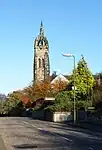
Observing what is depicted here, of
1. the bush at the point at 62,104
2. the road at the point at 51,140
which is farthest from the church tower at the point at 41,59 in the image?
the road at the point at 51,140

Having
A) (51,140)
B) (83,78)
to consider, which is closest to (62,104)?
(83,78)

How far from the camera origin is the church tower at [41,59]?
175750 millimetres

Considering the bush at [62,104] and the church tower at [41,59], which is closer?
the bush at [62,104]

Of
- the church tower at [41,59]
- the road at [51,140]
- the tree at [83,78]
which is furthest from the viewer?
the church tower at [41,59]

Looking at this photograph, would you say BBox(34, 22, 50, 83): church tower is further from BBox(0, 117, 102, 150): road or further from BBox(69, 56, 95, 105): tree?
BBox(0, 117, 102, 150): road

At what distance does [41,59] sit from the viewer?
17950 cm

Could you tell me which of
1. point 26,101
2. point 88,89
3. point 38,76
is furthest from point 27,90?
point 88,89

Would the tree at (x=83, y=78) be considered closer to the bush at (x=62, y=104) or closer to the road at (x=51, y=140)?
the bush at (x=62, y=104)

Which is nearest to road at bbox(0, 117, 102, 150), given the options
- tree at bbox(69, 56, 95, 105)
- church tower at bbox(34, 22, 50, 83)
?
tree at bbox(69, 56, 95, 105)

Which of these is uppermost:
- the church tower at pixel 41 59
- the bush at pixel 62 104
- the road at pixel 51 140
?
the church tower at pixel 41 59

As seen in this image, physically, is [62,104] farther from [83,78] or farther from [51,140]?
[51,140]

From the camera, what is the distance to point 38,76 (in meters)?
175

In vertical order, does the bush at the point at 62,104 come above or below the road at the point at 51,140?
above

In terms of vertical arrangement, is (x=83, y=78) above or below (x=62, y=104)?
above
